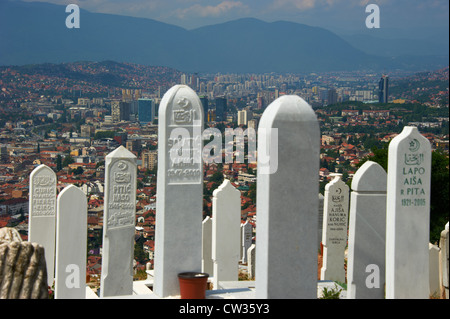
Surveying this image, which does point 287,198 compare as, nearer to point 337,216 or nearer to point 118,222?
point 118,222

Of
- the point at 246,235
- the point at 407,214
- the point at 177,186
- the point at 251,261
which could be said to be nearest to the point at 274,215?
the point at 407,214

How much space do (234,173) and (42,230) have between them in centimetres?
2615

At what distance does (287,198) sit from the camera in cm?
770

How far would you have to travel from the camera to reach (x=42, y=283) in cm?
722

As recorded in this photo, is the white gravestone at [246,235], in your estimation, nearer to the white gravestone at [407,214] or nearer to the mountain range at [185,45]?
the white gravestone at [407,214]

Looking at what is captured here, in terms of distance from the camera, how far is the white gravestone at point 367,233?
30.0 feet

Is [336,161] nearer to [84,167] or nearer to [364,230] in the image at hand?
[84,167]

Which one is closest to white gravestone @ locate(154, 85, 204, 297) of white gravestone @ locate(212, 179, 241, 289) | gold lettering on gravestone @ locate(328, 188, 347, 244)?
white gravestone @ locate(212, 179, 241, 289)

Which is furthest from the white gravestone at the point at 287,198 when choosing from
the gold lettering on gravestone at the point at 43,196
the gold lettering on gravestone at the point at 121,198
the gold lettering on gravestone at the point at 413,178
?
the gold lettering on gravestone at the point at 43,196

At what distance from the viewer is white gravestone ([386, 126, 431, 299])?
332 inches

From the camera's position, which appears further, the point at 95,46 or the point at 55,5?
the point at 55,5

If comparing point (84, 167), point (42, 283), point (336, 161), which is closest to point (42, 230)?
point (42, 283)

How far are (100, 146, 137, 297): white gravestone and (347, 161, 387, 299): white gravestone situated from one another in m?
3.93

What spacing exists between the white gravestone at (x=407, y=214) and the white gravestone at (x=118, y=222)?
4.62 metres
